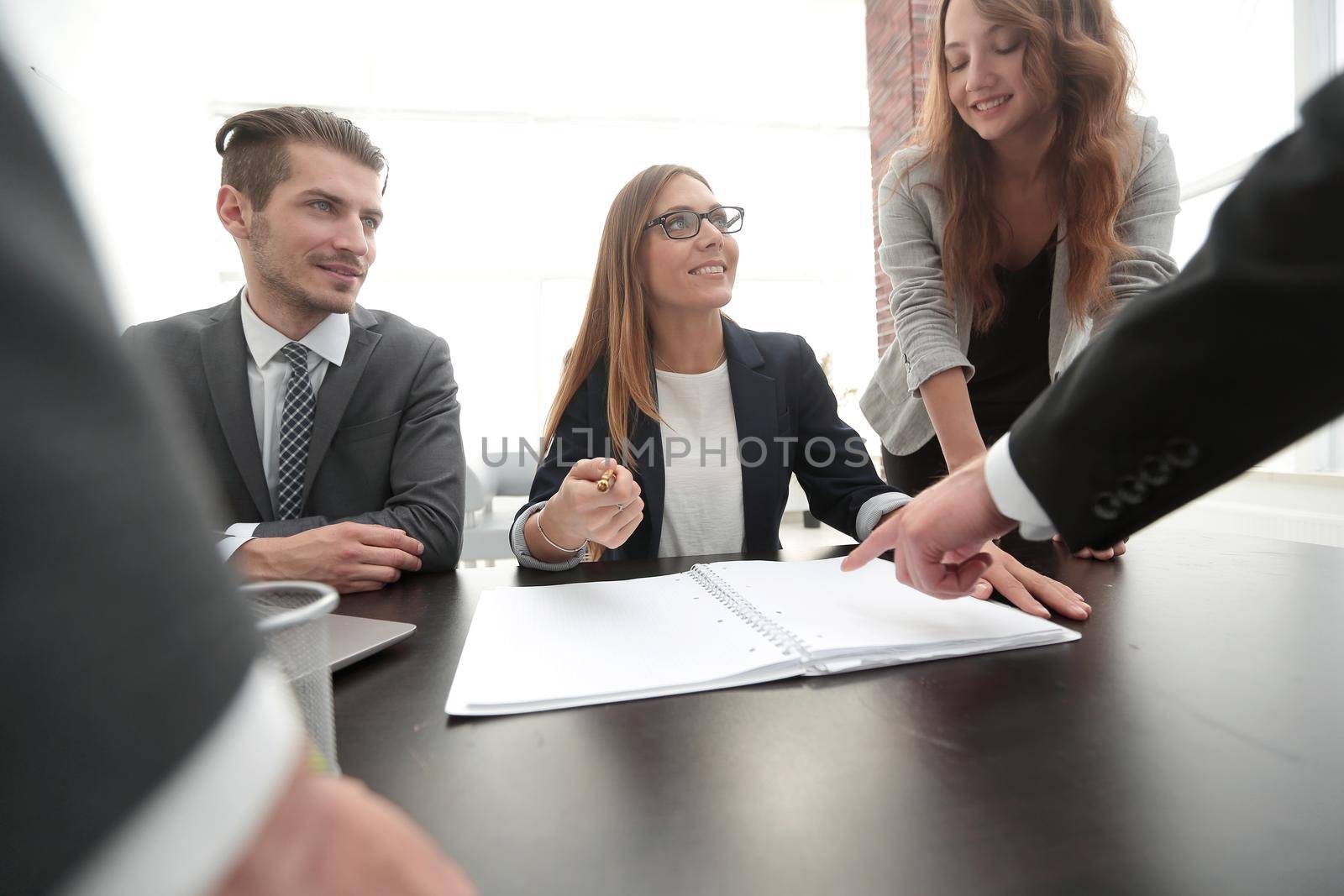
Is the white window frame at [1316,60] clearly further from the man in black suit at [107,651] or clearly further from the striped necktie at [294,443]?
the man in black suit at [107,651]

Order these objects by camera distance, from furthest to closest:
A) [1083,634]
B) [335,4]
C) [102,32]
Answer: [335,4] → [102,32] → [1083,634]

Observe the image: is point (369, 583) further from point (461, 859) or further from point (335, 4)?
point (335, 4)

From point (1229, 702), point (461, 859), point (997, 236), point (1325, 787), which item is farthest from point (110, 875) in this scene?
point (997, 236)

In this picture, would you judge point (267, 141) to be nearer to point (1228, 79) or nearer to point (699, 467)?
point (699, 467)

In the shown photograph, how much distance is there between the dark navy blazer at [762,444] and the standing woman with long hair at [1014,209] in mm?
227

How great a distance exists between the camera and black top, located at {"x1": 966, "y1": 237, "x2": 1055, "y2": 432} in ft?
5.49

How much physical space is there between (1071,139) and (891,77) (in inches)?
141

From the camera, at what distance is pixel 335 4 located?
211 inches

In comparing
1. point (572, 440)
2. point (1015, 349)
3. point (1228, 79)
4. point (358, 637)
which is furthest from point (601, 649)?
point (1228, 79)

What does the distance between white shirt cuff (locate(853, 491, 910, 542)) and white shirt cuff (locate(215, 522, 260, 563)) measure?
45.1 inches

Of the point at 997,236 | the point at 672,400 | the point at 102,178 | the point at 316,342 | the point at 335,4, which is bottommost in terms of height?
the point at 672,400

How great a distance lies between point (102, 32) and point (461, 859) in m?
A: 6.23

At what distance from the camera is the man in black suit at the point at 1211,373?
0.43 metres

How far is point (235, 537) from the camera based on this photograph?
4.17 feet
